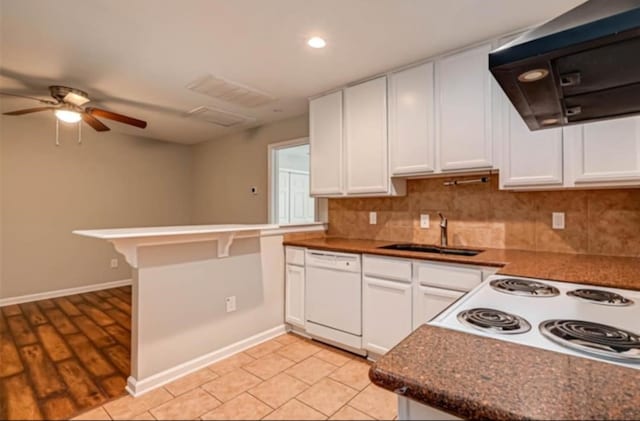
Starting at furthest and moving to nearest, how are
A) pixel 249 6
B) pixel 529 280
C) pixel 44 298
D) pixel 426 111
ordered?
pixel 44 298, pixel 426 111, pixel 249 6, pixel 529 280

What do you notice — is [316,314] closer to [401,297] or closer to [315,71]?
[401,297]

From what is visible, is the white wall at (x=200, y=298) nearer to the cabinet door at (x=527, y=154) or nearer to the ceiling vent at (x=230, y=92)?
the ceiling vent at (x=230, y=92)

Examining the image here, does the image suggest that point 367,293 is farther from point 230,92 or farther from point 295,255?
point 230,92

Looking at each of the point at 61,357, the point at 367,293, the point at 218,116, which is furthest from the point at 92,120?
the point at 367,293

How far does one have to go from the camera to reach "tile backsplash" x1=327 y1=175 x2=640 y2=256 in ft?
6.70

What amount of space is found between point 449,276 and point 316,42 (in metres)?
1.84

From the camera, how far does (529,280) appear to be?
4.62 ft

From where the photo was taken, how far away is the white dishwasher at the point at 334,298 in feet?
8.27

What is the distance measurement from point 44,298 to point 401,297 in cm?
462

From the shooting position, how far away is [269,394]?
79.3 inches

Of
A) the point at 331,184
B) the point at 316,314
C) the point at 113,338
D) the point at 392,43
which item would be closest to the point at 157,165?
the point at 113,338

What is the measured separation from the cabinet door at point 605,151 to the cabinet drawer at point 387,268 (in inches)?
45.5

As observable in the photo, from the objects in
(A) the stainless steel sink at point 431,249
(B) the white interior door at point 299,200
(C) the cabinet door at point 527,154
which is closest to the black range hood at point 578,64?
(C) the cabinet door at point 527,154

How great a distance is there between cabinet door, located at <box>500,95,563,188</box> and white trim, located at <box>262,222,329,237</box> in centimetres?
179
